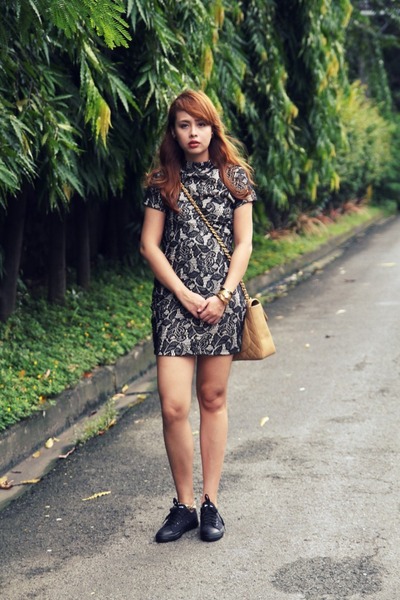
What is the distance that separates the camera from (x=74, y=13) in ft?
14.7

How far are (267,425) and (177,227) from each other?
2294mm

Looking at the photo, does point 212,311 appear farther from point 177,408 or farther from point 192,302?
point 177,408

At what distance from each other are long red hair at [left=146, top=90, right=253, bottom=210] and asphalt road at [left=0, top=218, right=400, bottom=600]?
1.55 meters

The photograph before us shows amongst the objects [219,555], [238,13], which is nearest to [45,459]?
[219,555]

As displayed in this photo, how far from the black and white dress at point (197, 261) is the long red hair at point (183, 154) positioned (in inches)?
1.3

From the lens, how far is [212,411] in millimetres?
4906

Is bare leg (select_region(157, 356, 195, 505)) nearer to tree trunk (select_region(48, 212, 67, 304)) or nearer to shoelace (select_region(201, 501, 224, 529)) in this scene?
shoelace (select_region(201, 501, 224, 529))

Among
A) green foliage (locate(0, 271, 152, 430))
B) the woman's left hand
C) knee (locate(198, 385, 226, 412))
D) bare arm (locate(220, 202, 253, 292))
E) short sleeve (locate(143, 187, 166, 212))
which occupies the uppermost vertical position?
short sleeve (locate(143, 187, 166, 212))

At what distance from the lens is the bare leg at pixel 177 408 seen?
473cm

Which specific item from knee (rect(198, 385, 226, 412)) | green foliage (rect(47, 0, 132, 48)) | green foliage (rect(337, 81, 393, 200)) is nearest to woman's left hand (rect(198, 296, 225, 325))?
knee (rect(198, 385, 226, 412))

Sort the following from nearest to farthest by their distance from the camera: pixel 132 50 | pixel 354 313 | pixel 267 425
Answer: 1. pixel 267 425
2. pixel 132 50
3. pixel 354 313

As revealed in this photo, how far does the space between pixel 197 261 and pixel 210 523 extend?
119 cm

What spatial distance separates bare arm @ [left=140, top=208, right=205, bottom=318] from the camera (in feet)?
15.4

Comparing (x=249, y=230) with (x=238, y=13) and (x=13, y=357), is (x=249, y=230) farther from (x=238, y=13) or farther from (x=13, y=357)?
(x=238, y=13)
